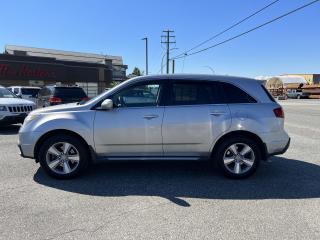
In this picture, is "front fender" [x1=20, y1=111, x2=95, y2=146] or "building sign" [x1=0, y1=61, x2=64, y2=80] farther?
"building sign" [x1=0, y1=61, x2=64, y2=80]

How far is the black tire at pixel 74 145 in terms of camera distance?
18.7 feet

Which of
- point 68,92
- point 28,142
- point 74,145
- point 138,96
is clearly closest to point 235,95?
point 138,96

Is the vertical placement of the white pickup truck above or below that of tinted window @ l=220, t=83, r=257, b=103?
below

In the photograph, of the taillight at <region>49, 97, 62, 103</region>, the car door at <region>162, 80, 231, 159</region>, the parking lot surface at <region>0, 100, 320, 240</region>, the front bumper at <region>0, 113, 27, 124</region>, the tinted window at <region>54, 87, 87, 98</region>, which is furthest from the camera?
the tinted window at <region>54, 87, 87, 98</region>

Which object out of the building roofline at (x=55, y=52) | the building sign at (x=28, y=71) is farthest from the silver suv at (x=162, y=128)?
the building roofline at (x=55, y=52)

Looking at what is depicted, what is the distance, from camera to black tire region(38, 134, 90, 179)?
18.7ft

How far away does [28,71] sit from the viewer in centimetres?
Answer: 4159

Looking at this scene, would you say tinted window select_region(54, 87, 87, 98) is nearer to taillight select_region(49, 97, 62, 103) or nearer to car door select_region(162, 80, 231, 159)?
taillight select_region(49, 97, 62, 103)

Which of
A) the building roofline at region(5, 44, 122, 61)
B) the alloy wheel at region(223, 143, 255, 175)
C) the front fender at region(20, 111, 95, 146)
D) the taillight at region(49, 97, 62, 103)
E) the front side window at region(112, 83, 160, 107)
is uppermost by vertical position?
the building roofline at region(5, 44, 122, 61)

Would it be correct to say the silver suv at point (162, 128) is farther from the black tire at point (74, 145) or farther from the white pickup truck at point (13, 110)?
the white pickup truck at point (13, 110)

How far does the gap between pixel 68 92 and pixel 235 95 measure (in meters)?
9.49

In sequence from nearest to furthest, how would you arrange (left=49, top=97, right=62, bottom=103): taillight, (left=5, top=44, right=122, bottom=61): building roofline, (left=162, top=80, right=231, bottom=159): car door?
1. (left=162, top=80, right=231, bottom=159): car door
2. (left=49, top=97, right=62, bottom=103): taillight
3. (left=5, top=44, right=122, bottom=61): building roofline

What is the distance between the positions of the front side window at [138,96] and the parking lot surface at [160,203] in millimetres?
1304

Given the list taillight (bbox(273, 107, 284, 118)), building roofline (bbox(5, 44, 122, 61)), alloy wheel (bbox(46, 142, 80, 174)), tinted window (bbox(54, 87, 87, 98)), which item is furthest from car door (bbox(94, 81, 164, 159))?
building roofline (bbox(5, 44, 122, 61))
